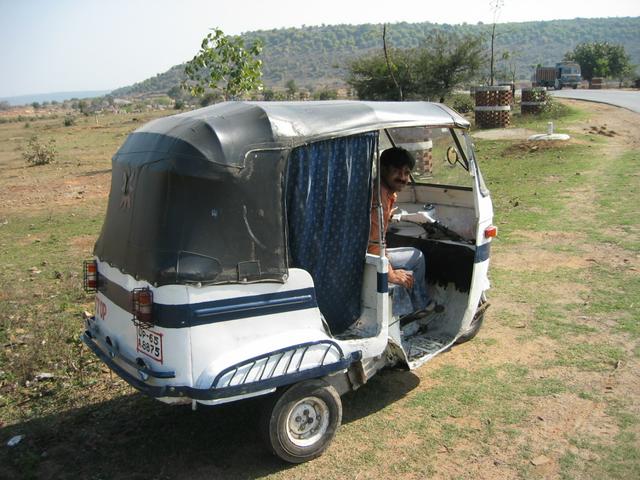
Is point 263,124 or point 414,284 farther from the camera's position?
point 414,284

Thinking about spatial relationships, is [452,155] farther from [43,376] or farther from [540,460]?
[43,376]

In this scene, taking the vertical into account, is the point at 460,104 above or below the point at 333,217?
above

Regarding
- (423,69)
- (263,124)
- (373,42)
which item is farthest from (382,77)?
(373,42)

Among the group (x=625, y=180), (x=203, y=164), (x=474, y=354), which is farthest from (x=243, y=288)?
(x=625, y=180)

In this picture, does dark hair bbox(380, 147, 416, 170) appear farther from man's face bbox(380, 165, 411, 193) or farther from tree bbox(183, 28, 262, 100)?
tree bbox(183, 28, 262, 100)

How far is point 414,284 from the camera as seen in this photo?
5340 mm

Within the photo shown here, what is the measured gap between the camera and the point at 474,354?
5609mm

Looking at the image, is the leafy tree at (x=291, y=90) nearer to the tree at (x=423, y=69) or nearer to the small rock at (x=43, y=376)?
the tree at (x=423, y=69)

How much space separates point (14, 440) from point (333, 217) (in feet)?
→ 8.88

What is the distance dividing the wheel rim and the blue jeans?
1197 millimetres

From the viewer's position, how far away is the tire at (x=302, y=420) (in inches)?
151

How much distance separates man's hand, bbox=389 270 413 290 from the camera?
4.72 metres

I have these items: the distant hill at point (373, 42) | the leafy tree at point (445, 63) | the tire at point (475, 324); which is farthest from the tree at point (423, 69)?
the distant hill at point (373, 42)

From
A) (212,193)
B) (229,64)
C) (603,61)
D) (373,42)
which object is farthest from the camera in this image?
(373,42)
